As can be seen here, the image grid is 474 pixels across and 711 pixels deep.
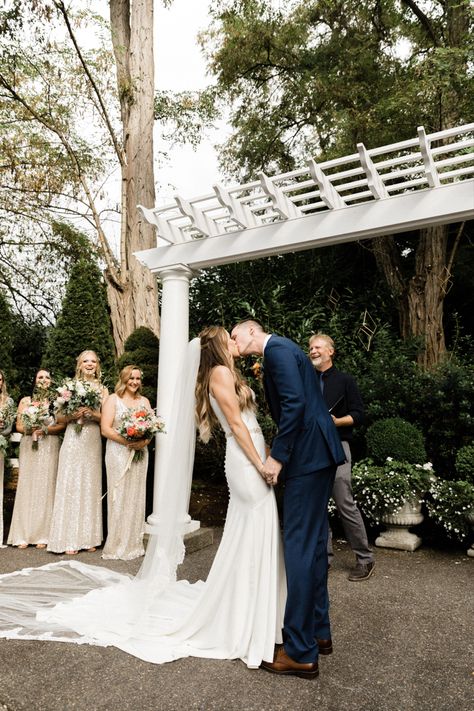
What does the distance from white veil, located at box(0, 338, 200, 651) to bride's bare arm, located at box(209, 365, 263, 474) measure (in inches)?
9.7

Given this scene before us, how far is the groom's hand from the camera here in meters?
3.13

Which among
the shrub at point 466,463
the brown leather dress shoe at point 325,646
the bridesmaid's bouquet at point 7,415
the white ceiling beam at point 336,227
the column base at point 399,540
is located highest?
the white ceiling beam at point 336,227

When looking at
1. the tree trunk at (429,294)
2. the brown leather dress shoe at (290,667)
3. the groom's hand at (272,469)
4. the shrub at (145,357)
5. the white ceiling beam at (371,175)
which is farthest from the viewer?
the tree trunk at (429,294)

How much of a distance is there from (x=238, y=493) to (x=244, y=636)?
776 mm

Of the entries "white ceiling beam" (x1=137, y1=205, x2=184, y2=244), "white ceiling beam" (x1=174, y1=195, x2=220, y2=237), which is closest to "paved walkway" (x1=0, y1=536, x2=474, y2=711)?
"white ceiling beam" (x1=174, y1=195, x2=220, y2=237)

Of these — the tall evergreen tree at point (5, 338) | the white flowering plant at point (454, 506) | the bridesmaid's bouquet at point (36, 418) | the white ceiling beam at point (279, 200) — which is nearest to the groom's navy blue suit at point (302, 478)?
the white ceiling beam at point (279, 200)

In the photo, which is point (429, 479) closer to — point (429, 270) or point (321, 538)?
point (321, 538)

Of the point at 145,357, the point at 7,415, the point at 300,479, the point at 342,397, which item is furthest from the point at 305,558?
the point at 145,357

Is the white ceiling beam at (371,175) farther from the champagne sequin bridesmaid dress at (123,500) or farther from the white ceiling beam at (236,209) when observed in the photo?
the champagne sequin bridesmaid dress at (123,500)

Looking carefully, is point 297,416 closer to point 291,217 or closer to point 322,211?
point 322,211

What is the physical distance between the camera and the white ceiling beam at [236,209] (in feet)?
16.3

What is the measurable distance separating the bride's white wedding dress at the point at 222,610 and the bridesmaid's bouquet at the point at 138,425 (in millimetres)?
1830

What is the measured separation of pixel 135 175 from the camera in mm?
9672

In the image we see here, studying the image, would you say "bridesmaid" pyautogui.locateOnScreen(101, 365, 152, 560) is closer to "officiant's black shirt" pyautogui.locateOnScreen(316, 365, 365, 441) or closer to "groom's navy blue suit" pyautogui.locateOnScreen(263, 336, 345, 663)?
"officiant's black shirt" pyautogui.locateOnScreen(316, 365, 365, 441)
